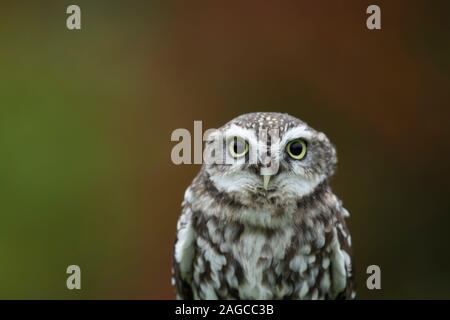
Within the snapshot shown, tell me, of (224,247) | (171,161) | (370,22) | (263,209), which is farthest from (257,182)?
(370,22)

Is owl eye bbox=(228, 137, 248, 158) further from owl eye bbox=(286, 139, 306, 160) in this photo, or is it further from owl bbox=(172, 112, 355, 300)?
owl eye bbox=(286, 139, 306, 160)

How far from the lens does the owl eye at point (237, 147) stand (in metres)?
2.63

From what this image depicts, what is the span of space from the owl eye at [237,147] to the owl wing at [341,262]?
1.81 feet

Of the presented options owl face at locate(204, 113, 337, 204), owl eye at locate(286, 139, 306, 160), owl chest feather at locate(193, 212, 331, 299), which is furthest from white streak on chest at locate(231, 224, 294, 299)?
owl eye at locate(286, 139, 306, 160)

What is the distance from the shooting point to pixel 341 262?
2.95m

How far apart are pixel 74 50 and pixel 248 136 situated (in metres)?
2.19

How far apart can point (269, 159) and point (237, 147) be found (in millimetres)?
142

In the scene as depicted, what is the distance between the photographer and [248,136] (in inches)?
103

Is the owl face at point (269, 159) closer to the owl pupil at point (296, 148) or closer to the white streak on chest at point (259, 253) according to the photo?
the owl pupil at point (296, 148)

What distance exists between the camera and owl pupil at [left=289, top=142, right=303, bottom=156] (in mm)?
2662

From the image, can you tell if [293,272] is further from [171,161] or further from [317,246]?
[171,161]

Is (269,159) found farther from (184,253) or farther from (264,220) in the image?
(184,253)

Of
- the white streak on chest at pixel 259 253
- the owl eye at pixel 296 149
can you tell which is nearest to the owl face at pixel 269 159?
the owl eye at pixel 296 149
